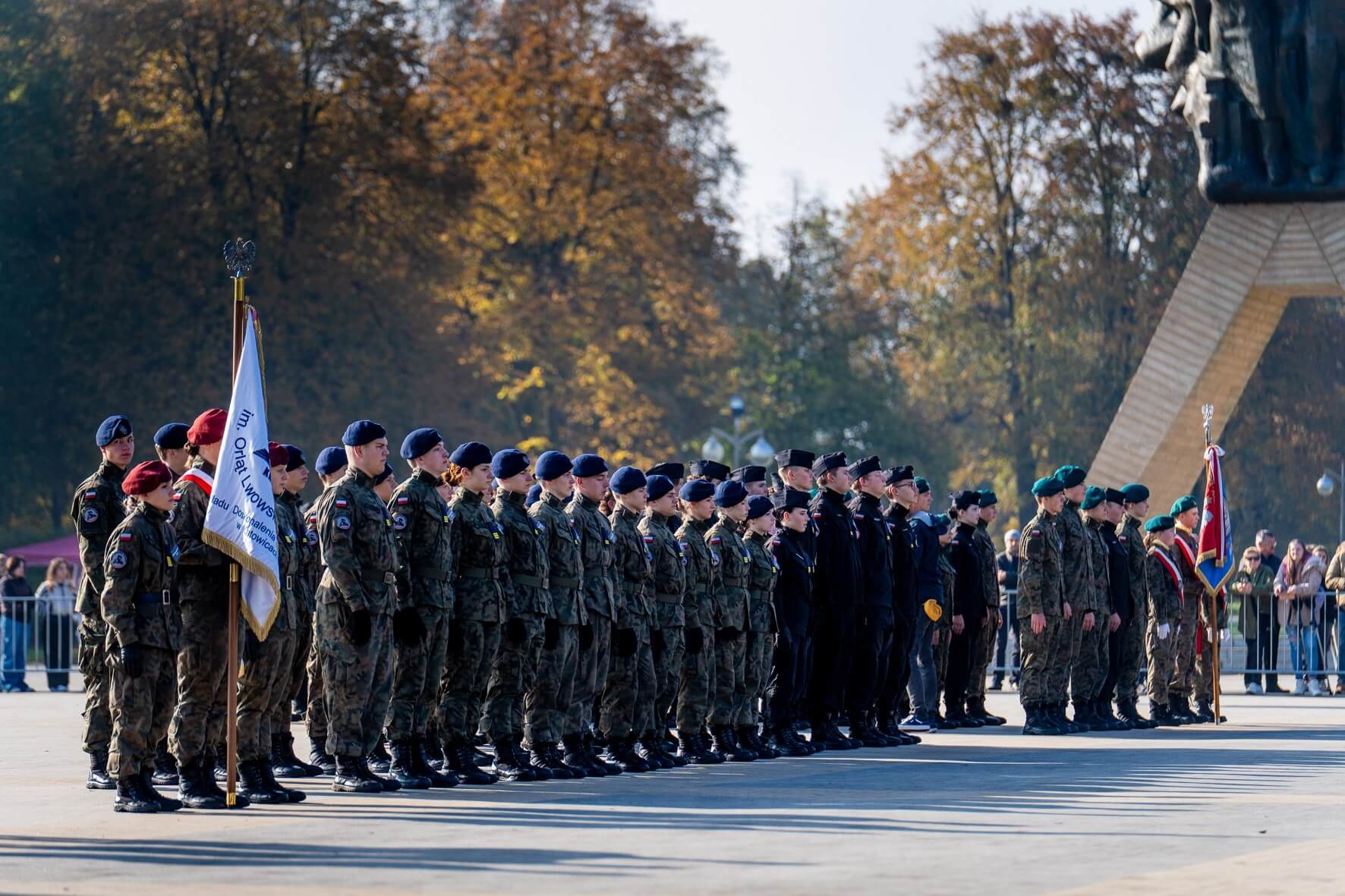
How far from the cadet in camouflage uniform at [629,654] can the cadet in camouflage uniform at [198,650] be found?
9.43 feet

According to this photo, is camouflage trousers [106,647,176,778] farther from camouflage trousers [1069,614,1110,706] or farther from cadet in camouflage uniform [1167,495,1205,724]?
cadet in camouflage uniform [1167,495,1205,724]

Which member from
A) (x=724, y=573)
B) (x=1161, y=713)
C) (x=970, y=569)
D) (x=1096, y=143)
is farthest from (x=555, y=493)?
(x=1096, y=143)

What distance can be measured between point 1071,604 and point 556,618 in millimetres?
5430

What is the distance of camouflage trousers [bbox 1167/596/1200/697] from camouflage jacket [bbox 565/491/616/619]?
262 inches

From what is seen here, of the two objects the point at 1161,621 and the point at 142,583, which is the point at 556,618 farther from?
the point at 1161,621

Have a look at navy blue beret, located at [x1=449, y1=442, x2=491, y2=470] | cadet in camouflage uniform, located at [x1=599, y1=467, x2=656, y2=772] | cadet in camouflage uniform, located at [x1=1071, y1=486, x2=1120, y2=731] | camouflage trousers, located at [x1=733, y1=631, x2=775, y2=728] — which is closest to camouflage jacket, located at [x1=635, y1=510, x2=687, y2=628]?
cadet in camouflage uniform, located at [x1=599, y1=467, x2=656, y2=772]

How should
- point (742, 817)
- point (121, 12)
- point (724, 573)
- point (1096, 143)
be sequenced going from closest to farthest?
point (742, 817), point (724, 573), point (121, 12), point (1096, 143)

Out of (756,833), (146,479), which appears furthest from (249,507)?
(756,833)

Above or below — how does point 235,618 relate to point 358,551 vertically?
below

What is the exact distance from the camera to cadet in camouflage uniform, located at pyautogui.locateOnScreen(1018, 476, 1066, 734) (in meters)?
17.2

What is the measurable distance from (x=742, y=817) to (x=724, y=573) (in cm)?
377

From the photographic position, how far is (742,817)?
1096 centimetres

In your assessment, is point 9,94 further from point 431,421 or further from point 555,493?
point 555,493

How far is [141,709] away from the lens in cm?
1098
